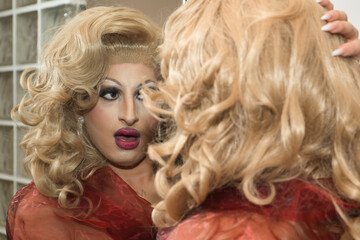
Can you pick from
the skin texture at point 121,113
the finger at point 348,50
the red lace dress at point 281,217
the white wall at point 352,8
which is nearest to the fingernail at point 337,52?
the finger at point 348,50

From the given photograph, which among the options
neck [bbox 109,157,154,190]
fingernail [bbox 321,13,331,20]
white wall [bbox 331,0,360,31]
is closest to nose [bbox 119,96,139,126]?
neck [bbox 109,157,154,190]

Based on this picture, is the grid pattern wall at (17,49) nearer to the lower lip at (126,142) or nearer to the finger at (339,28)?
the lower lip at (126,142)

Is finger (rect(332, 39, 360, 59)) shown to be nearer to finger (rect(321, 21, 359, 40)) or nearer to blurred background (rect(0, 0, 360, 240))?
finger (rect(321, 21, 359, 40))

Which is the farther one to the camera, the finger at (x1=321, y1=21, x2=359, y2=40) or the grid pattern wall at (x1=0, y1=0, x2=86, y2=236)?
the grid pattern wall at (x1=0, y1=0, x2=86, y2=236)

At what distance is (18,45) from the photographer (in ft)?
3.10

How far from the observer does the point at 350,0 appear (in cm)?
105

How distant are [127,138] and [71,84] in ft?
0.48

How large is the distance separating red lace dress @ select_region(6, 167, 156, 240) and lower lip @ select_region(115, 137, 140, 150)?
7cm

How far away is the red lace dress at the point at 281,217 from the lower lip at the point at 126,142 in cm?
32

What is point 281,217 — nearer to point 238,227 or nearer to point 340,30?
point 238,227

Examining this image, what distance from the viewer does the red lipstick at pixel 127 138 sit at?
2.79ft

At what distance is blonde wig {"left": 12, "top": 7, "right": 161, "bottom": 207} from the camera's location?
0.83 meters

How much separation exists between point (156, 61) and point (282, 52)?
1.21 ft

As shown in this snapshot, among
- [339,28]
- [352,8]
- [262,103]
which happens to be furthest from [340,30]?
[352,8]
